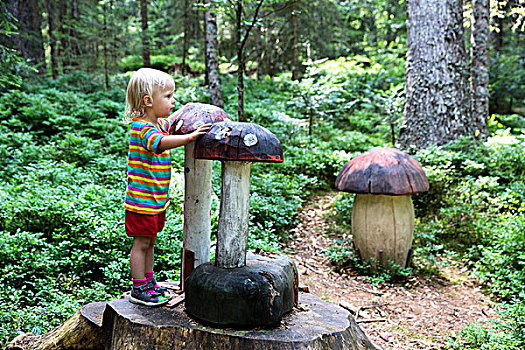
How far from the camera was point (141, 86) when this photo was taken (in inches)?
99.9

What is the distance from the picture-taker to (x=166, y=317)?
2.35 metres

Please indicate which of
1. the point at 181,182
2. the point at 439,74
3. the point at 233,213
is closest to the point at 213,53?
the point at 181,182

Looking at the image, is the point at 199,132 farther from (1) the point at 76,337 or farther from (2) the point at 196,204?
(1) the point at 76,337

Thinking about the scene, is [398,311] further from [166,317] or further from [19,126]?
[19,126]

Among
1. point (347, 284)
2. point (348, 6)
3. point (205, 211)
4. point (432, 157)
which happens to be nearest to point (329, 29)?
point (348, 6)

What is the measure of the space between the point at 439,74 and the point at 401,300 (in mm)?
5389

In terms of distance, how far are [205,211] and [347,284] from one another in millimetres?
2986

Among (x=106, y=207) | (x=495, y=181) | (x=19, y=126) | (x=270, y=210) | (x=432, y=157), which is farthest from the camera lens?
(x=19, y=126)

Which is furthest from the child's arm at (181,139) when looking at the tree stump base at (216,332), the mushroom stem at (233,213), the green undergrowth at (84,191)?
the green undergrowth at (84,191)

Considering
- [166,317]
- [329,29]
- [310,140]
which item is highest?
[329,29]

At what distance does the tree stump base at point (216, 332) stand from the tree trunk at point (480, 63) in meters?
8.58

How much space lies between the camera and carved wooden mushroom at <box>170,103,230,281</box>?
260cm

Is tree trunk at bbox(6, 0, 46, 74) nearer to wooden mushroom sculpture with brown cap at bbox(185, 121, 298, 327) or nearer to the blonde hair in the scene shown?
the blonde hair

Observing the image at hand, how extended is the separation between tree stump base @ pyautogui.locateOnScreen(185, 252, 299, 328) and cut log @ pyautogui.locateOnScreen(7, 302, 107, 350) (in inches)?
35.5
